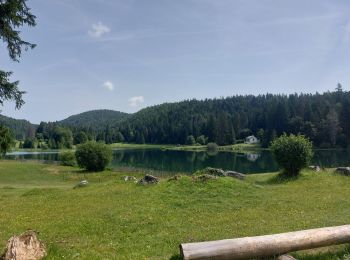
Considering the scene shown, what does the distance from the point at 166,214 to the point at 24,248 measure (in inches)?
394

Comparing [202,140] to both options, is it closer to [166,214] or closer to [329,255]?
[166,214]

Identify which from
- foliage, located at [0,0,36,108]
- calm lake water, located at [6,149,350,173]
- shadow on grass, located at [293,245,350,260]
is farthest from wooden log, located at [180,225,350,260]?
calm lake water, located at [6,149,350,173]

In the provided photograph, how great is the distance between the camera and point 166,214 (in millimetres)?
20422

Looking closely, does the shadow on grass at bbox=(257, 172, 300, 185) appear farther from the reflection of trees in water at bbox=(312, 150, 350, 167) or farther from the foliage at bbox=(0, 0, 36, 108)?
the reflection of trees in water at bbox=(312, 150, 350, 167)

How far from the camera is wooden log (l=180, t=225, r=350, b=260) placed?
9.83 metres

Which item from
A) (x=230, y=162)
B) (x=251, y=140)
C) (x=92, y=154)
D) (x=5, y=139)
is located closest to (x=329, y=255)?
(x=5, y=139)

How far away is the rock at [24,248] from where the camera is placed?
10953mm

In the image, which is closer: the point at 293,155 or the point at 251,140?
the point at 293,155

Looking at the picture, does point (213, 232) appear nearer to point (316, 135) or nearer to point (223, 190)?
point (223, 190)

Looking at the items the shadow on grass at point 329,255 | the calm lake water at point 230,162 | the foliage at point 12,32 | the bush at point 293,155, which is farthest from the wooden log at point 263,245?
the calm lake water at point 230,162

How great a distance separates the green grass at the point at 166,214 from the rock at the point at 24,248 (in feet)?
1.84

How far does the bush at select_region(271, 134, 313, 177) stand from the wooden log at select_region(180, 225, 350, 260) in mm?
25247

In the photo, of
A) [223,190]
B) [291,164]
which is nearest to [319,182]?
[291,164]

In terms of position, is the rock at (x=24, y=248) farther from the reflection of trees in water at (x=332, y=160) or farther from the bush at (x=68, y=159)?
the bush at (x=68, y=159)
